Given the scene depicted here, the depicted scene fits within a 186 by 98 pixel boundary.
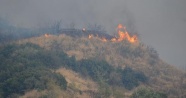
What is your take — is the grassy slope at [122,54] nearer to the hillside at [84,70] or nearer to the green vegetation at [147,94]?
the hillside at [84,70]

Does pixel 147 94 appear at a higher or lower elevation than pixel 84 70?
lower

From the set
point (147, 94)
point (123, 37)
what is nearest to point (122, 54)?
point (123, 37)

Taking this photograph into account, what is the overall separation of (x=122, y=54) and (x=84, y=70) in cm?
2360

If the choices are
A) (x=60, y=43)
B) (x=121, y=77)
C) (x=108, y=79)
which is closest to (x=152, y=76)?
(x=121, y=77)

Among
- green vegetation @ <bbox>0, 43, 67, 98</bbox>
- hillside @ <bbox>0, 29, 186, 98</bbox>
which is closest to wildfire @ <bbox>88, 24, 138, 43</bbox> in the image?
hillside @ <bbox>0, 29, 186, 98</bbox>

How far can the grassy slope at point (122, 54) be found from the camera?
283 ft

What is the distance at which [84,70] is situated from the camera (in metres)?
77.2

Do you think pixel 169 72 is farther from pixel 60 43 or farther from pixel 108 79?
pixel 60 43

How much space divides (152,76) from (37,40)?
37091 millimetres

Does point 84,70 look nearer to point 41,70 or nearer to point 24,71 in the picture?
point 41,70

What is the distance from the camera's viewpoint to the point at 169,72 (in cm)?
9281

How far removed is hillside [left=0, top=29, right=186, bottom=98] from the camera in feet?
180

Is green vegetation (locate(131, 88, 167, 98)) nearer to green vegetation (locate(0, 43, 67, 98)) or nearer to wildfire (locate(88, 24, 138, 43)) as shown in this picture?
green vegetation (locate(0, 43, 67, 98))

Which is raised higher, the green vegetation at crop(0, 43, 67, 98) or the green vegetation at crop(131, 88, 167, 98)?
the green vegetation at crop(0, 43, 67, 98)
